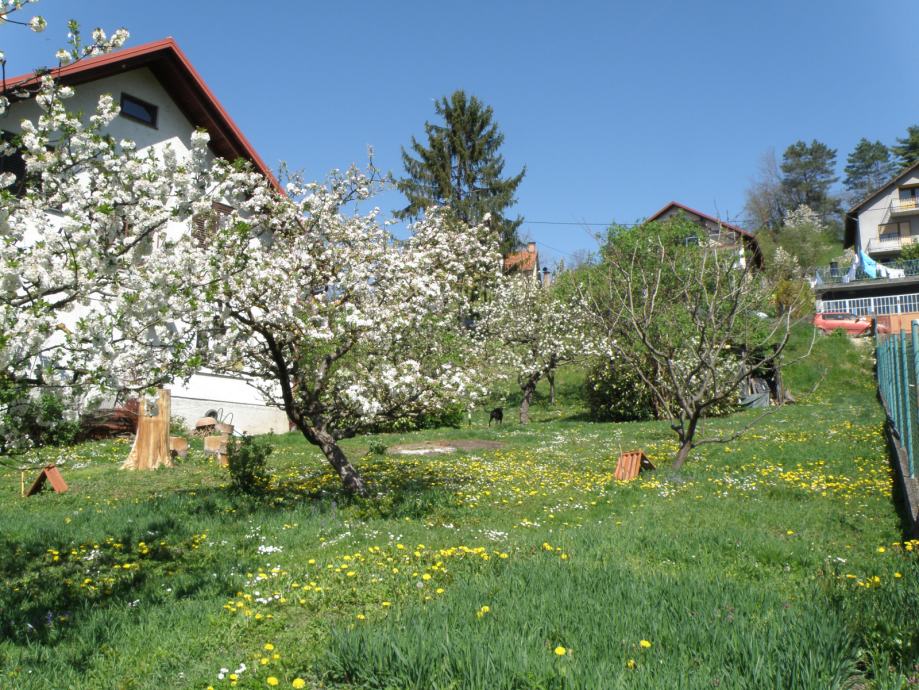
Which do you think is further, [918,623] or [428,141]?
[428,141]

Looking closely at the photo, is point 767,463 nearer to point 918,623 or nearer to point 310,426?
point 310,426

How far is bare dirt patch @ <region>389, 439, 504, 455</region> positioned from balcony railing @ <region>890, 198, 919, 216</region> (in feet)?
206

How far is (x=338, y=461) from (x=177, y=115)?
17.2 meters

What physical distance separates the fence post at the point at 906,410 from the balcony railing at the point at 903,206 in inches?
2563

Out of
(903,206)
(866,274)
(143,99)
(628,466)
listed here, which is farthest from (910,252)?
(143,99)

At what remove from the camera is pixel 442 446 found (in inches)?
737

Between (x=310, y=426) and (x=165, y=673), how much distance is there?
5.95m

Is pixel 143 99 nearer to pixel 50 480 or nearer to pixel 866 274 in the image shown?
pixel 50 480

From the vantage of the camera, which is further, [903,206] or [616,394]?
→ [903,206]

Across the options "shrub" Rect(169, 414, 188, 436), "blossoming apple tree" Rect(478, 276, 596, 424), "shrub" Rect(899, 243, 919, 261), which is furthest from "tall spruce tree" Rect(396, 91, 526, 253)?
"shrub" Rect(899, 243, 919, 261)

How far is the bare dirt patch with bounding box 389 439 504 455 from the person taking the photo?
1759 centimetres

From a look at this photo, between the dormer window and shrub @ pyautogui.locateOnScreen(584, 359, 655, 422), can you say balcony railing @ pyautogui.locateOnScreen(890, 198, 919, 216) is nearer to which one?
shrub @ pyautogui.locateOnScreen(584, 359, 655, 422)

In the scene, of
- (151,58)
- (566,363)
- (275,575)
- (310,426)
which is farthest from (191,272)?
(566,363)

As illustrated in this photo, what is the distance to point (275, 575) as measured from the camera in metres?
6.54
